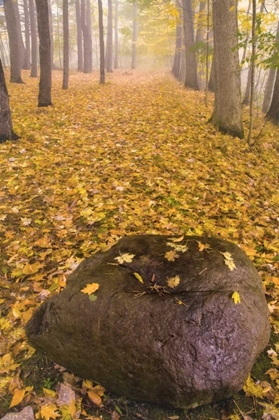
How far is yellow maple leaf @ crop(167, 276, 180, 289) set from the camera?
2.49 m

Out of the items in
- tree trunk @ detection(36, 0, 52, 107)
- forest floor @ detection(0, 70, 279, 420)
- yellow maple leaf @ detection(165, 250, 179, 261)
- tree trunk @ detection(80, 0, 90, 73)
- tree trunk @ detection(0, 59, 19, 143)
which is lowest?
forest floor @ detection(0, 70, 279, 420)

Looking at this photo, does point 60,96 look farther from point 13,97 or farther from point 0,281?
point 0,281

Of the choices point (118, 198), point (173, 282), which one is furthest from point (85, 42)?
point (173, 282)

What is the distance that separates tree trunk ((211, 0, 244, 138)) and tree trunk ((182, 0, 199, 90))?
6.90 m

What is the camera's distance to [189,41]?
15141 millimetres

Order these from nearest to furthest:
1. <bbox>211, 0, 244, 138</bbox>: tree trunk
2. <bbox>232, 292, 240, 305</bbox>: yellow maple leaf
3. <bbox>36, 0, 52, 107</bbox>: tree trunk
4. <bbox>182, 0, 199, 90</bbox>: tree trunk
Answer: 1. <bbox>232, 292, 240, 305</bbox>: yellow maple leaf
2. <bbox>211, 0, 244, 138</bbox>: tree trunk
3. <bbox>36, 0, 52, 107</bbox>: tree trunk
4. <bbox>182, 0, 199, 90</bbox>: tree trunk

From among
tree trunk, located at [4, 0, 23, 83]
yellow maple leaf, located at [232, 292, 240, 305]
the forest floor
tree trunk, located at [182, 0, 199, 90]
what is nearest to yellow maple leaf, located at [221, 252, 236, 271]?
yellow maple leaf, located at [232, 292, 240, 305]

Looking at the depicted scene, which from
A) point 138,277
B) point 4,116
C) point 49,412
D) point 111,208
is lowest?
point 49,412

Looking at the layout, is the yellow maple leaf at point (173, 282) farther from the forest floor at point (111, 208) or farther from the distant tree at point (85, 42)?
the distant tree at point (85, 42)

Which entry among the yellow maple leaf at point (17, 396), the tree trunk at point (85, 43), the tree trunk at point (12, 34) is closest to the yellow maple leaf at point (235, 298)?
the yellow maple leaf at point (17, 396)

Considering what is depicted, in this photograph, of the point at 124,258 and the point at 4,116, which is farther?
the point at 4,116

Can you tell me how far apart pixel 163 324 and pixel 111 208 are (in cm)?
272

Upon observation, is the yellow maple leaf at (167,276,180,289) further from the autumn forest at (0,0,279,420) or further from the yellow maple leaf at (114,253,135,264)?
the yellow maple leaf at (114,253,135,264)

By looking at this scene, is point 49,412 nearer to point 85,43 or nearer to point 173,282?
point 173,282
